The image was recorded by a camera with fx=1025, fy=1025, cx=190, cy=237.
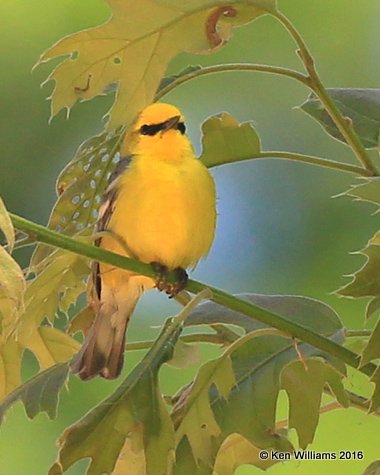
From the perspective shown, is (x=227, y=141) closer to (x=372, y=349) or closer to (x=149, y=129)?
(x=149, y=129)

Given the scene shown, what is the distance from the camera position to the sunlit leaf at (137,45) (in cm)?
92

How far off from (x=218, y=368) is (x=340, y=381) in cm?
10

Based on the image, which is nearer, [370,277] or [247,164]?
[370,277]

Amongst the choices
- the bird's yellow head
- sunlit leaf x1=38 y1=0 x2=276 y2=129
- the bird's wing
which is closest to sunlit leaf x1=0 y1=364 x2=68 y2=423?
the bird's wing

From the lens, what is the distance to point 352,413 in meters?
1.73

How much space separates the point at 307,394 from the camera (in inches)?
35.4

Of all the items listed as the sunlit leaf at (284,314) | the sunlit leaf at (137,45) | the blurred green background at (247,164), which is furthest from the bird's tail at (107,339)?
the blurred green background at (247,164)

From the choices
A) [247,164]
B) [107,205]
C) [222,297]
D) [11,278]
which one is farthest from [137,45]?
[247,164]

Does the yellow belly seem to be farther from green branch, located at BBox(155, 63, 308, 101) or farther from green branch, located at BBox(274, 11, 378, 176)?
green branch, located at BBox(274, 11, 378, 176)

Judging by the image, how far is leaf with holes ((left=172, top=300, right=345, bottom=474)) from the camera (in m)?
0.84

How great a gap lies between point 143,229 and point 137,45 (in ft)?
0.67

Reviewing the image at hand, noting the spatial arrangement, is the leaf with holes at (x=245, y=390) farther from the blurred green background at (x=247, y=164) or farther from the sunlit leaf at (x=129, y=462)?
the blurred green background at (x=247, y=164)

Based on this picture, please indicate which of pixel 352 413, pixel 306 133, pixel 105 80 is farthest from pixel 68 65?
pixel 306 133

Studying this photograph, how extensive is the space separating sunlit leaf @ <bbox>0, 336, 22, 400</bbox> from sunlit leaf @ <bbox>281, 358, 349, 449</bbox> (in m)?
0.25
